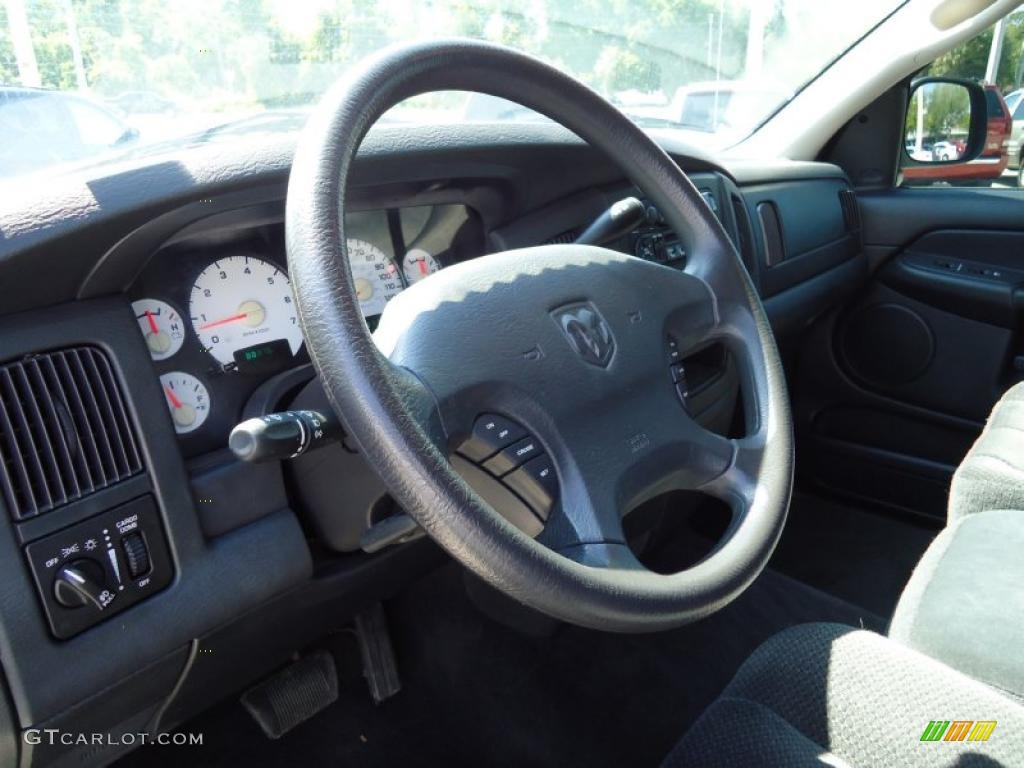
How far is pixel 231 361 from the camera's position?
3.84 ft

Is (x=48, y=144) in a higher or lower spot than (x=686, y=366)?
higher

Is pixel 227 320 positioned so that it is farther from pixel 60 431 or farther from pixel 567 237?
pixel 567 237

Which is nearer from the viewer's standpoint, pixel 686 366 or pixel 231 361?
pixel 231 361

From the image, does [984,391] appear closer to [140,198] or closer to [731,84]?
[731,84]

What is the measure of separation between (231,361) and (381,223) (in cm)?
32

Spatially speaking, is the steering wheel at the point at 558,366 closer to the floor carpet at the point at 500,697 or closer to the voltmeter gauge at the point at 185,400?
the voltmeter gauge at the point at 185,400

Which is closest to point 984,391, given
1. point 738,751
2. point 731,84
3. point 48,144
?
point 731,84

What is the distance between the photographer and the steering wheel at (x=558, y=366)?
2.41ft

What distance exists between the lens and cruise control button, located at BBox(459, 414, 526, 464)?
0.89m

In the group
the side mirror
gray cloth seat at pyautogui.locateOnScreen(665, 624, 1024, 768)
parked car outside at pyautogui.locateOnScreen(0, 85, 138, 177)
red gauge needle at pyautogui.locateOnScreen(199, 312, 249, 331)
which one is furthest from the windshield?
the side mirror

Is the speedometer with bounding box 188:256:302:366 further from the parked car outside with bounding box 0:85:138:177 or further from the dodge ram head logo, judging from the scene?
the dodge ram head logo

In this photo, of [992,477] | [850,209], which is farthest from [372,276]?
[850,209]

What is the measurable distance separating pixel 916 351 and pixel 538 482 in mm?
1924

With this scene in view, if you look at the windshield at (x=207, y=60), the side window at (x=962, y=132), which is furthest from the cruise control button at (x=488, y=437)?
the side window at (x=962, y=132)
